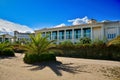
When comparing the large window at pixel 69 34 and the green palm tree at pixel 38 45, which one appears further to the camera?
the large window at pixel 69 34

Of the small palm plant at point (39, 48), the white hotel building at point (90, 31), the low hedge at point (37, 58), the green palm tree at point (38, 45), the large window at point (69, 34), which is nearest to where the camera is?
the low hedge at point (37, 58)

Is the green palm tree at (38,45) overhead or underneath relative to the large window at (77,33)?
underneath

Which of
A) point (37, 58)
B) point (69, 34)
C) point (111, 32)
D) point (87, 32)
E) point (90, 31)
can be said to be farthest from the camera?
point (69, 34)

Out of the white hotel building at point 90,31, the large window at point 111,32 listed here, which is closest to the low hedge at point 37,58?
the white hotel building at point 90,31

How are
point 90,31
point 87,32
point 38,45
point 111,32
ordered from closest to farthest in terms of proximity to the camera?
1. point 38,45
2. point 111,32
3. point 90,31
4. point 87,32

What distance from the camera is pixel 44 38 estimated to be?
58.2 feet

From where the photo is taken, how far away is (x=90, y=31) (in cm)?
4228

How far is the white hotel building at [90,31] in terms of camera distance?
37741 mm

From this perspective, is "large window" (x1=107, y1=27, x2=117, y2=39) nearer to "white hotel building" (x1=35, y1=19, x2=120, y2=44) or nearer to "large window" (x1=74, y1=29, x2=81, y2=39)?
"white hotel building" (x1=35, y1=19, x2=120, y2=44)

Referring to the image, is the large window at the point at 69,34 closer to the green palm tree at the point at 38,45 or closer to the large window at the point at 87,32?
the large window at the point at 87,32

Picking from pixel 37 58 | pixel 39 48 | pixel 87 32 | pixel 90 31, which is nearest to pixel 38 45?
pixel 39 48

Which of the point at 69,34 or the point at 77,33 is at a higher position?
the point at 77,33

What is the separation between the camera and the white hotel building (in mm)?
37741

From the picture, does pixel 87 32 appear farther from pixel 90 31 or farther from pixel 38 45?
pixel 38 45
